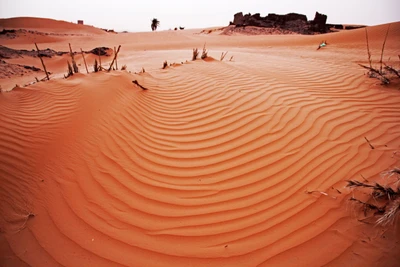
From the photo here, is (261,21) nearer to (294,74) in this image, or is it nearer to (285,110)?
(294,74)

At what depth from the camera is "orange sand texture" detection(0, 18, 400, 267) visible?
1.62 metres

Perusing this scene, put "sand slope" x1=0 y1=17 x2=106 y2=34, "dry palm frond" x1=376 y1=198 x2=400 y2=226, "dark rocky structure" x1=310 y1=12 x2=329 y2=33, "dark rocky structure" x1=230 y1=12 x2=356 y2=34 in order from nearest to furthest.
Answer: "dry palm frond" x1=376 y1=198 x2=400 y2=226 → "dark rocky structure" x1=310 y1=12 x2=329 y2=33 → "dark rocky structure" x1=230 y1=12 x2=356 y2=34 → "sand slope" x1=0 y1=17 x2=106 y2=34

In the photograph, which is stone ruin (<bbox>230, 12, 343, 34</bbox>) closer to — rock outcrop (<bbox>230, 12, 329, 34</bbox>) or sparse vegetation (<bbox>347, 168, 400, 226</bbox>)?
rock outcrop (<bbox>230, 12, 329, 34</bbox>)

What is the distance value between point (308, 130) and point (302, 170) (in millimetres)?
787

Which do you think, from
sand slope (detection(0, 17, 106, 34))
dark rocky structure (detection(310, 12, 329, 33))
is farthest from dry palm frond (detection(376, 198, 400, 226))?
sand slope (detection(0, 17, 106, 34))

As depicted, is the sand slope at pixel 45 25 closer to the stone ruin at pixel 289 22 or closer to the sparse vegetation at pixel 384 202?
the stone ruin at pixel 289 22

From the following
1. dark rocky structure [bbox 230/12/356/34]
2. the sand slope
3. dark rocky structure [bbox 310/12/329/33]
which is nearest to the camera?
dark rocky structure [bbox 310/12/329/33]

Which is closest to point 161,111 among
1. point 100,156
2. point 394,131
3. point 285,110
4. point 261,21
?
point 100,156

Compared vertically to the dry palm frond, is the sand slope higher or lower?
higher

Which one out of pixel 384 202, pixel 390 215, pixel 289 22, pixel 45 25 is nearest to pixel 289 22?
pixel 289 22

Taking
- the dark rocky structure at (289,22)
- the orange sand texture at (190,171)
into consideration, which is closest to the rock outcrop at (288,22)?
the dark rocky structure at (289,22)

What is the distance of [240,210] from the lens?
190 cm

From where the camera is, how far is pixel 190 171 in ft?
7.58

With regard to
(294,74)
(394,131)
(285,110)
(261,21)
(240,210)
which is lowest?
(240,210)
